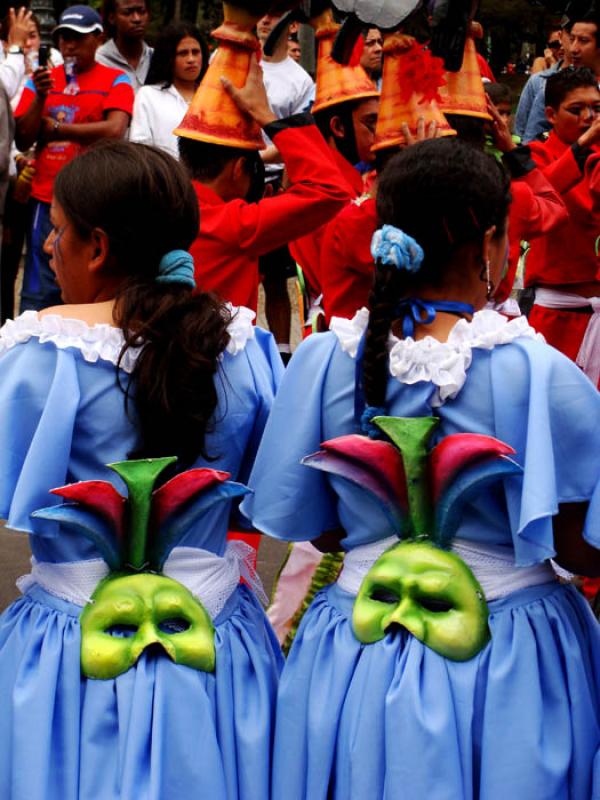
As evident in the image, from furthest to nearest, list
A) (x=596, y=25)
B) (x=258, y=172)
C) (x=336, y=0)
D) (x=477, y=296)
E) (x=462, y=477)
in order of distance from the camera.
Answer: (x=596, y=25), (x=258, y=172), (x=336, y=0), (x=477, y=296), (x=462, y=477)

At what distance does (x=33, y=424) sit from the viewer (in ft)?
7.80

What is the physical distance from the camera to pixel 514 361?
7.36 ft

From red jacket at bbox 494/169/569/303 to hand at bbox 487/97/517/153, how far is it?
121 mm

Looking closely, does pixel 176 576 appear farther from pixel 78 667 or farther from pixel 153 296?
pixel 153 296

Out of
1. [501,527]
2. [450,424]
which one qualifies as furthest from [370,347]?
[501,527]

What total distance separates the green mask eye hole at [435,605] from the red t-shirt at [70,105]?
5.38 meters

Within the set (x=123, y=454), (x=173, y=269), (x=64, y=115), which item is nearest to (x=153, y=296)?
(x=173, y=269)

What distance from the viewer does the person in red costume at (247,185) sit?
3.77 metres

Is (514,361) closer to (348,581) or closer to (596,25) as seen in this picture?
(348,581)

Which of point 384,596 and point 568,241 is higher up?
point 384,596

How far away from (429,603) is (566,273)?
3.82 meters

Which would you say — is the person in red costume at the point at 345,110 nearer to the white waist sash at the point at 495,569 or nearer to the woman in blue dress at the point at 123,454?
the woman in blue dress at the point at 123,454

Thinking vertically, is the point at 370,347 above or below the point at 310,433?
above

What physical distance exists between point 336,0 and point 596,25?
10.7ft
